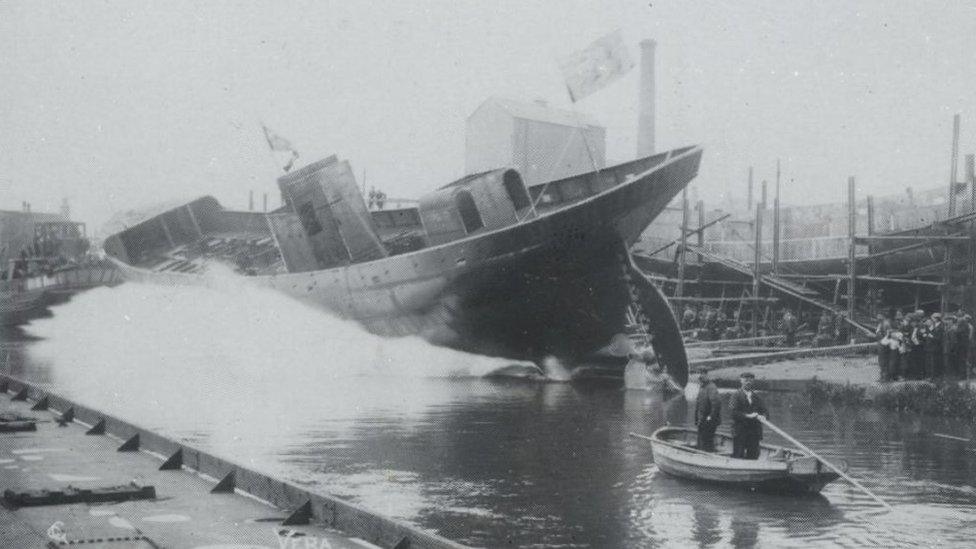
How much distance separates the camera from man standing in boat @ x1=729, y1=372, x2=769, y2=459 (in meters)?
12.3

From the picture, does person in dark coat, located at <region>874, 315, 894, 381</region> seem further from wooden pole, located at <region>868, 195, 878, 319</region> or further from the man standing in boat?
wooden pole, located at <region>868, 195, 878, 319</region>

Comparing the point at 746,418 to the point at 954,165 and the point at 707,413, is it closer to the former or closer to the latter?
the point at 707,413

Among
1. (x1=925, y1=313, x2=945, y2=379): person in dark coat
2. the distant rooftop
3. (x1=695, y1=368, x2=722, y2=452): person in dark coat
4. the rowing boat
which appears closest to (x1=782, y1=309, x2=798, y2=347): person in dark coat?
(x1=925, y1=313, x2=945, y2=379): person in dark coat

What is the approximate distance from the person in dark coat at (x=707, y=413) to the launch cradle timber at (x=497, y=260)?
11531 millimetres

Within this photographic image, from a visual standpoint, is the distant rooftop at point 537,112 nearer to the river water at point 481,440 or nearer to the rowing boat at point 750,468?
the river water at point 481,440

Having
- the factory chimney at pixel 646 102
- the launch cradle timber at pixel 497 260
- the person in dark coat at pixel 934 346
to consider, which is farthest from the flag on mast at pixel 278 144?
the factory chimney at pixel 646 102

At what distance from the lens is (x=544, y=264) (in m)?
24.9

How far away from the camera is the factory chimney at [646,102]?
57500 millimetres

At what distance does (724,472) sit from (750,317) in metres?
30.5

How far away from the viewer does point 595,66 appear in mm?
22453

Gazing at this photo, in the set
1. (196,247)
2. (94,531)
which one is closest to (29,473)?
(94,531)

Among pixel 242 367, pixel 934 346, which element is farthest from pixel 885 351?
pixel 242 367

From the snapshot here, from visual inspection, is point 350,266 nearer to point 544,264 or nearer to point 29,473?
point 544,264

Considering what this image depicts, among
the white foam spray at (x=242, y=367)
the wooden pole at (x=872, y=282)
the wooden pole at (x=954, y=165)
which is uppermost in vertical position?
the wooden pole at (x=954, y=165)
